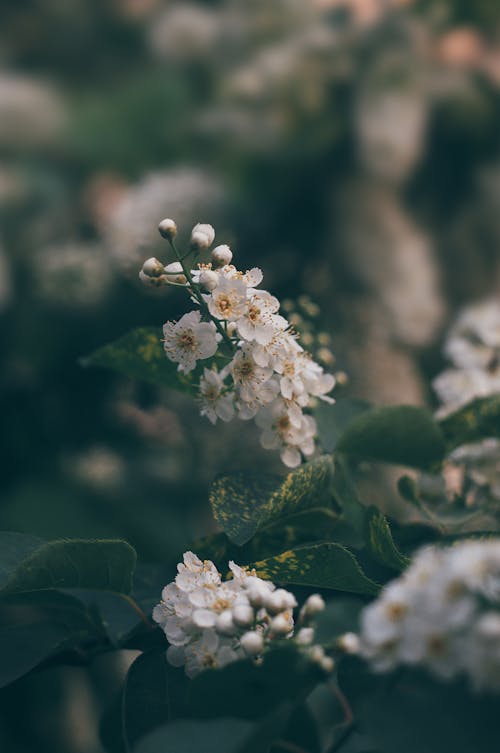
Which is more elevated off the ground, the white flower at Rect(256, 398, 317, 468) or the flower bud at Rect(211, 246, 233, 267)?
the flower bud at Rect(211, 246, 233, 267)

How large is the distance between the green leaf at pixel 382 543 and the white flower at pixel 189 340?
0.29ft

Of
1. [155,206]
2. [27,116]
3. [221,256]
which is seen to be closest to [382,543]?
[221,256]

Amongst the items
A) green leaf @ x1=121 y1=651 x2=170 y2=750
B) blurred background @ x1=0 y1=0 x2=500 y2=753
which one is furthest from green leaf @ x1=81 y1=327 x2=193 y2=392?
blurred background @ x1=0 y1=0 x2=500 y2=753

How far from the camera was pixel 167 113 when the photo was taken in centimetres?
112

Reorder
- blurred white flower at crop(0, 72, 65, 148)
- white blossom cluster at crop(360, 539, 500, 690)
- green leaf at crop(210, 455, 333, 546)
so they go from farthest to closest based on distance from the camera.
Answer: blurred white flower at crop(0, 72, 65, 148) → green leaf at crop(210, 455, 333, 546) → white blossom cluster at crop(360, 539, 500, 690)

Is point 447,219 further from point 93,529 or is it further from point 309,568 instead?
point 309,568

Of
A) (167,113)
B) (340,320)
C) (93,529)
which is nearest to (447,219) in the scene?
(340,320)

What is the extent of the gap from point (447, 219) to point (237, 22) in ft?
1.39

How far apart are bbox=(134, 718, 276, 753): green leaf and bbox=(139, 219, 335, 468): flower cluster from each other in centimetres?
12

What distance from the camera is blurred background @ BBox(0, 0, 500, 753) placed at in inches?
32.6

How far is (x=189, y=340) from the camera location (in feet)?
1.11

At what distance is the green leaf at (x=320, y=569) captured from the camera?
287 mm

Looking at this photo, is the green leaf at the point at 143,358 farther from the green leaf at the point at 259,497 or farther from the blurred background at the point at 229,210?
the blurred background at the point at 229,210

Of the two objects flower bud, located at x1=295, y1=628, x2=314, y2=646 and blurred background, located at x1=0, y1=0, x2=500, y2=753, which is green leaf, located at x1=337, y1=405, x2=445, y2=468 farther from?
blurred background, located at x1=0, y1=0, x2=500, y2=753
